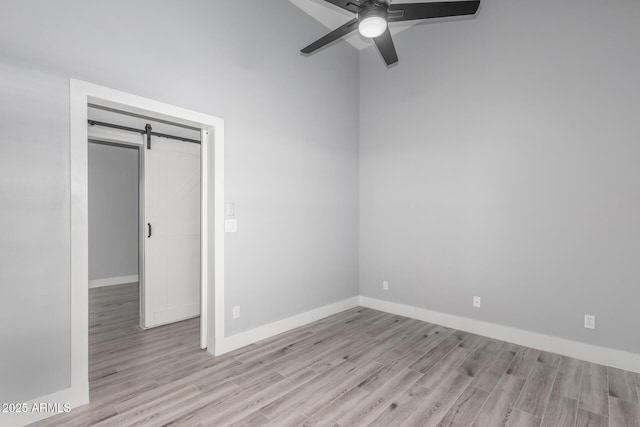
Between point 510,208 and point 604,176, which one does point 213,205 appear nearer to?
point 510,208

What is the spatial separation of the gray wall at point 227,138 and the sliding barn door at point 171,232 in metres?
1.28

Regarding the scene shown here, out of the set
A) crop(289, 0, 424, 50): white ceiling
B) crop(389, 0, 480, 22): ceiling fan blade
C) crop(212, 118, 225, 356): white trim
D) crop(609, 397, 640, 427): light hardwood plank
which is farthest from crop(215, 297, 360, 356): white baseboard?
crop(289, 0, 424, 50): white ceiling

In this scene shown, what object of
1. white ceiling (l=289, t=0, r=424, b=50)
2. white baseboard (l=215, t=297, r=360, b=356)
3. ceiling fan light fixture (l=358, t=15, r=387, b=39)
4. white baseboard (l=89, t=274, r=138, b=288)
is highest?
white ceiling (l=289, t=0, r=424, b=50)

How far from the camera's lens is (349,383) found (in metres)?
2.44

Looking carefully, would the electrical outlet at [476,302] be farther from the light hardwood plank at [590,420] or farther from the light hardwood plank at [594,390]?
the light hardwood plank at [590,420]

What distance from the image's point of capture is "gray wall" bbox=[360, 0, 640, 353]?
107 inches

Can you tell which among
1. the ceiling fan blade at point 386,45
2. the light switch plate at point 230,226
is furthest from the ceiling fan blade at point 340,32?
the light switch plate at point 230,226

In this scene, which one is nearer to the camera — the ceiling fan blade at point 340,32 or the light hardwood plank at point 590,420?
the light hardwood plank at point 590,420

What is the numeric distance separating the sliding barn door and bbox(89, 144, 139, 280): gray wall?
3.09 m

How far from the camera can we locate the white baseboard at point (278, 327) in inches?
118

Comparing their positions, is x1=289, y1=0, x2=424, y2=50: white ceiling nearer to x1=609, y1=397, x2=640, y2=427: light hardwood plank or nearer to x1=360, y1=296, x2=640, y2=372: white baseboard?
x1=360, y1=296, x2=640, y2=372: white baseboard

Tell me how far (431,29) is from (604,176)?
2468 millimetres

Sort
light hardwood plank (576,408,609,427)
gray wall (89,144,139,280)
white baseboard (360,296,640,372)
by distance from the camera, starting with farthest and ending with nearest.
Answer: gray wall (89,144,139,280), white baseboard (360,296,640,372), light hardwood plank (576,408,609,427)

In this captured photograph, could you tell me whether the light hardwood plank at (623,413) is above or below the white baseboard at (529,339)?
below
